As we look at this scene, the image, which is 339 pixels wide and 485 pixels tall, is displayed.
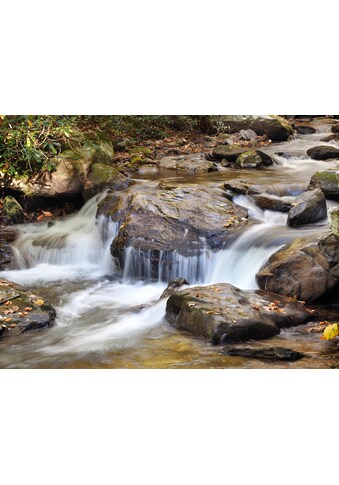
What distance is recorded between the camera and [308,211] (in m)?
6.09

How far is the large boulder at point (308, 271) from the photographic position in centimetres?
499

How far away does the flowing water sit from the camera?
4.14 meters

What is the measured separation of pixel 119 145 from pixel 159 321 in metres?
5.20

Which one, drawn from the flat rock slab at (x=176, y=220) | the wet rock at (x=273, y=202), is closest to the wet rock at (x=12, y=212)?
the flat rock slab at (x=176, y=220)

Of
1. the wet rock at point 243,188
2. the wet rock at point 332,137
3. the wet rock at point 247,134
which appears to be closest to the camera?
the wet rock at point 243,188

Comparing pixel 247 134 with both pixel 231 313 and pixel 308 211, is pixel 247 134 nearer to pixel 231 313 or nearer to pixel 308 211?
pixel 308 211

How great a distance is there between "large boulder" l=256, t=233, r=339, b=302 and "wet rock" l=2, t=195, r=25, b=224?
154 inches

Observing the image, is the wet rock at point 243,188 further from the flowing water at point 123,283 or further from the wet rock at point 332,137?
the wet rock at point 332,137

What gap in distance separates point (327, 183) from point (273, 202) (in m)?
0.80

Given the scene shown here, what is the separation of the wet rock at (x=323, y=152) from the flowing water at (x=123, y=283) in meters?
0.57

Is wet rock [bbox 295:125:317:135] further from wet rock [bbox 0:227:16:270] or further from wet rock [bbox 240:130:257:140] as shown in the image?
wet rock [bbox 0:227:16:270]

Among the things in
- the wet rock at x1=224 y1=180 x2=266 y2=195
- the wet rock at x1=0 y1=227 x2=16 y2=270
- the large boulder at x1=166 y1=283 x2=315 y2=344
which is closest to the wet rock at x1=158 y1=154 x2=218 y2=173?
the wet rock at x1=224 y1=180 x2=266 y2=195
